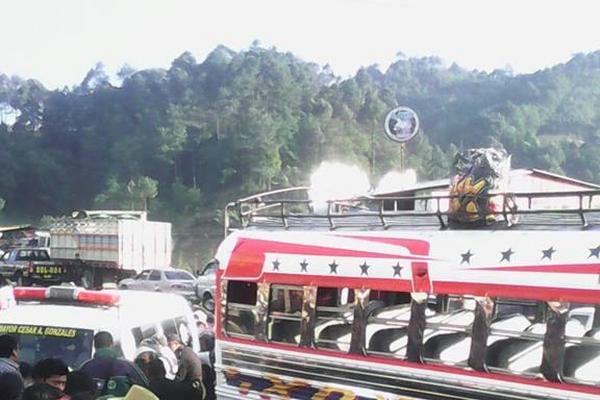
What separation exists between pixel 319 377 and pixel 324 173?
5.05 meters

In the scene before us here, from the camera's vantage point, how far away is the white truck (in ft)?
97.6

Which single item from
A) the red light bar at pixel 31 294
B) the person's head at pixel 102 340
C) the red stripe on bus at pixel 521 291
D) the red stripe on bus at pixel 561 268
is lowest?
the person's head at pixel 102 340

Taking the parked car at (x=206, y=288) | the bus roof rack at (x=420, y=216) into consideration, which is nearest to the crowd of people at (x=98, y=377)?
the bus roof rack at (x=420, y=216)

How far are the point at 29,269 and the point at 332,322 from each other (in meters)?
23.6

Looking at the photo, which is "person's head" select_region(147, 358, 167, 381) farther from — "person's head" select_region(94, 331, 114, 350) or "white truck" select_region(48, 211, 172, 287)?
"white truck" select_region(48, 211, 172, 287)

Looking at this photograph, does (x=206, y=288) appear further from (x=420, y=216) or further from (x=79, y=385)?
(x=79, y=385)

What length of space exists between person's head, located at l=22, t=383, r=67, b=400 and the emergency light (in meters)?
2.82

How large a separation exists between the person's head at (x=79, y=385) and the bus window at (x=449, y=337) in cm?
279

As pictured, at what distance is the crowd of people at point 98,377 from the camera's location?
470 cm

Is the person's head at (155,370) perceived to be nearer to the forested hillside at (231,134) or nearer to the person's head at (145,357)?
the person's head at (145,357)

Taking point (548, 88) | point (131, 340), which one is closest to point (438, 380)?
point (131, 340)

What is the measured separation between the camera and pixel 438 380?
6191 millimetres

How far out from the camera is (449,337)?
Result: 6.48m

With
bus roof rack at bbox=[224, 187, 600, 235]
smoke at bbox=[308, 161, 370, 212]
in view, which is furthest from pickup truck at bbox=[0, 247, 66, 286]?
bus roof rack at bbox=[224, 187, 600, 235]
